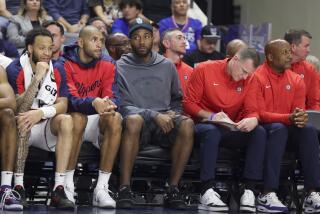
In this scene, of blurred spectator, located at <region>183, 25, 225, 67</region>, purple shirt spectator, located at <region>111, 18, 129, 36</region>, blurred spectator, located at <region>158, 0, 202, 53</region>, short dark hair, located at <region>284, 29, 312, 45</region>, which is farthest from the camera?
blurred spectator, located at <region>158, 0, 202, 53</region>

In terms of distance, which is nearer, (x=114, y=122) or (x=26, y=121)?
(x=26, y=121)

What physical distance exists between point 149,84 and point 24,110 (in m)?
1.30

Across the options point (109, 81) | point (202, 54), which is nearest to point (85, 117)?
point (109, 81)

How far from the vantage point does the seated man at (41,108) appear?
23.8ft

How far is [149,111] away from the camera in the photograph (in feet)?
25.9

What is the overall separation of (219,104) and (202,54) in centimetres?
192

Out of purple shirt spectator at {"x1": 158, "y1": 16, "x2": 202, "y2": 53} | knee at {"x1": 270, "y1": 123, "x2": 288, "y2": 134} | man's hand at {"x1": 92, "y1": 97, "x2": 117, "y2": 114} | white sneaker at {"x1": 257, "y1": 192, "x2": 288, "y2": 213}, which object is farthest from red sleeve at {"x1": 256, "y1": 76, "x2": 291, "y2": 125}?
purple shirt spectator at {"x1": 158, "y1": 16, "x2": 202, "y2": 53}

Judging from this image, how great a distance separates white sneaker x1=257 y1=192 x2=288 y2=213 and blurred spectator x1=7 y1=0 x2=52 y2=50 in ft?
10.8

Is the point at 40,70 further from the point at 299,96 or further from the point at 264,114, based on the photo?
the point at 299,96

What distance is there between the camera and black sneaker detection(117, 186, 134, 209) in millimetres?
7492

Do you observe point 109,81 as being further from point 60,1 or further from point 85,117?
point 60,1

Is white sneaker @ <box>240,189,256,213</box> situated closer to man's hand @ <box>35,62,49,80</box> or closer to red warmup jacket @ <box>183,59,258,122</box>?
red warmup jacket @ <box>183,59,258,122</box>

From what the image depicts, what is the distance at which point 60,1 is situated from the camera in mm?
10984

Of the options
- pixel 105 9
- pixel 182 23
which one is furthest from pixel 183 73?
pixel 105 9
